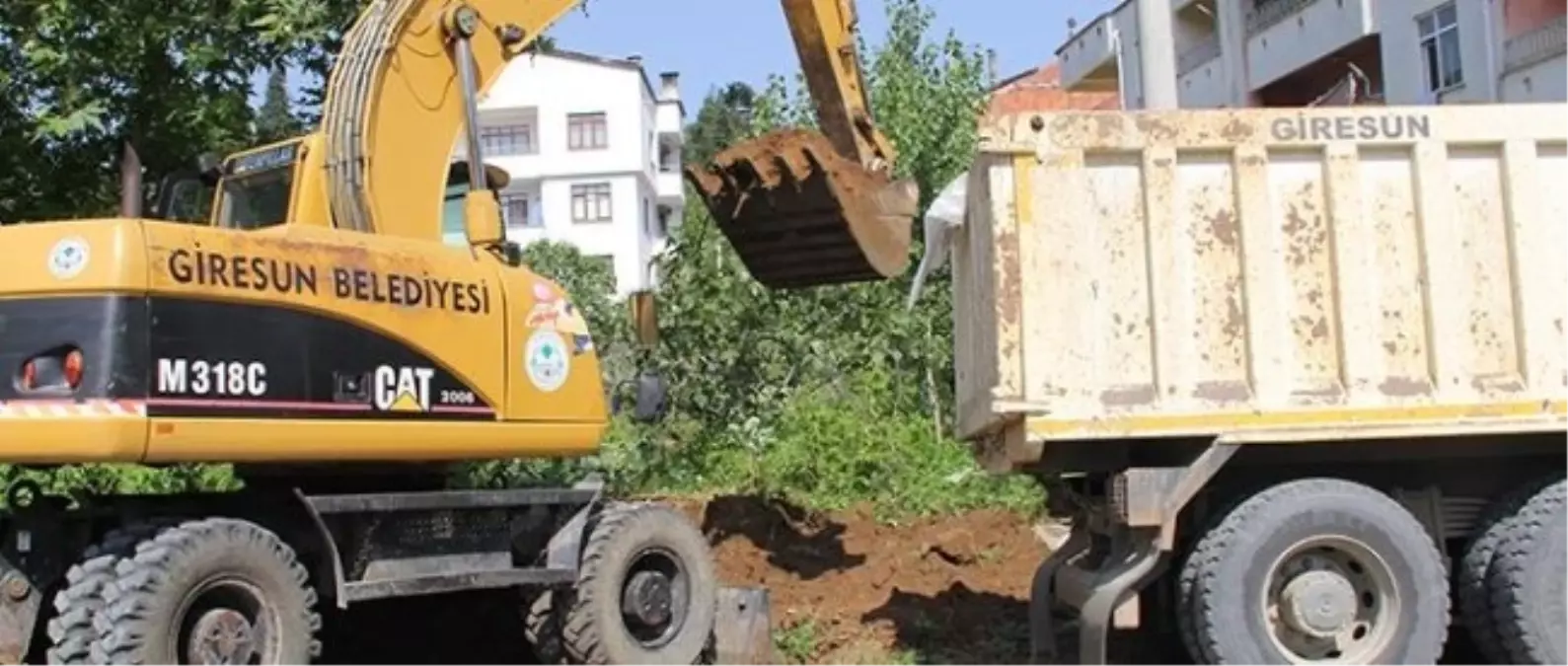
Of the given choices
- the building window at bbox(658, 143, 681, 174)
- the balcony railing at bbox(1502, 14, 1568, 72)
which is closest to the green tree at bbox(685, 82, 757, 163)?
the building window at bbox(658, 143, 681, 174)

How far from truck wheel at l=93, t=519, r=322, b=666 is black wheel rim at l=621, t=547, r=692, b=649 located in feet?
6.09

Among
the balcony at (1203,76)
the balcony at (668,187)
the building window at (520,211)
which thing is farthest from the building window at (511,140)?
the balcony at (1203,76)

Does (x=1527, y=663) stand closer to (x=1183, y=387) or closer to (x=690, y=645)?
(x=1183, y=387)

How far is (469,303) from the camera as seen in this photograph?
25.3ft

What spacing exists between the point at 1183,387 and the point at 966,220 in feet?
4.76

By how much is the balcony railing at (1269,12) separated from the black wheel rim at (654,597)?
2346 cm

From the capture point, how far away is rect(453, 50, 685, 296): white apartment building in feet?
197

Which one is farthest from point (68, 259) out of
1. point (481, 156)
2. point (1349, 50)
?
point (1349, 50)

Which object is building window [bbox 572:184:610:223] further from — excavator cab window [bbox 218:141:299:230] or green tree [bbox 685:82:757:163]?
excavator cab window [bbox 218:141:299:230]

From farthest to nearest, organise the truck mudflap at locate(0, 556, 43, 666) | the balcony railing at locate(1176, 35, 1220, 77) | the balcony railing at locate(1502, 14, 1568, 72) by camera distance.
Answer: the balcony railing at locate(1176, 35, 1220, 77)
the balcony railing at locate(1502, 14, 1568, 72)
the truck mudflap at locate(0, 556, 43, 666)

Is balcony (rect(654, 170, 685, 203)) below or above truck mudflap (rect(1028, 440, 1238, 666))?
above

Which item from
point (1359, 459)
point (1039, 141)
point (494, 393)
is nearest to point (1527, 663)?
point (1359, 459)

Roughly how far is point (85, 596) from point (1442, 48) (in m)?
23.2

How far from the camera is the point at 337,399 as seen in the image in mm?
7039
